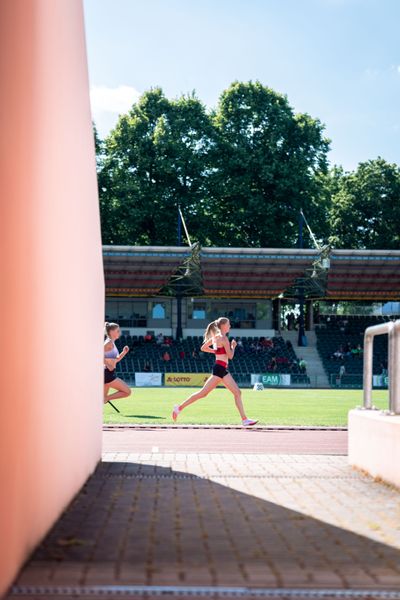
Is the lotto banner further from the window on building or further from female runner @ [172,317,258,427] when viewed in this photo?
female runner @ [172,317,258,427]

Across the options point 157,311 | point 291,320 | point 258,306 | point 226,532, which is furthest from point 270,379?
point 226,532

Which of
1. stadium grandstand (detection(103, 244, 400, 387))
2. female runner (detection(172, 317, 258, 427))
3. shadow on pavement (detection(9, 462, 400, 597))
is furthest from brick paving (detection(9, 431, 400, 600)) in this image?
stadium grandstand (detection(103, 244, 400, 387))

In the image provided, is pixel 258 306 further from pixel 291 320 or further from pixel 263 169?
pixel 263 169

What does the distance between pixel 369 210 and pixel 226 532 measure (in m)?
62.1

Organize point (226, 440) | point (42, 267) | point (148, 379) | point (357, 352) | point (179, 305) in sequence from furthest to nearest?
point (179, 305) → point (357, 352) → point (148, 379) → point (226, 440) → point (42, 267)

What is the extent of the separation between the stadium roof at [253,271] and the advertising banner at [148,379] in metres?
10.8

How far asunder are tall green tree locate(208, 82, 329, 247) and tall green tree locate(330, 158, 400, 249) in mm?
5719

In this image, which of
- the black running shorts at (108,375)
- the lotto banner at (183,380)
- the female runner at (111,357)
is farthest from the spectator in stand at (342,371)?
the black running shorts at (108,375)

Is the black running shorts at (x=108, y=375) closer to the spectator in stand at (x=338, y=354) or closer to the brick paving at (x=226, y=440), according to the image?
the brick paving at (x=226, y=440)

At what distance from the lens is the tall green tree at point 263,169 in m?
57.3

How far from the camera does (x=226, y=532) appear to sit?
18.0 ft

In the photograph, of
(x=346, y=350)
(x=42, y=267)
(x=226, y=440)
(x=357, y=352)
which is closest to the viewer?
(x=42, y=267)

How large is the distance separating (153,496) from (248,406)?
18521mm

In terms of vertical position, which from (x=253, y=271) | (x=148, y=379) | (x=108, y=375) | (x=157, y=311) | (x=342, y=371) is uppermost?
(x=253, y=271)
